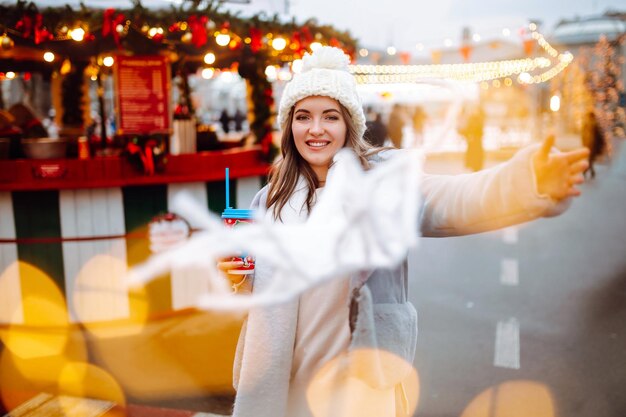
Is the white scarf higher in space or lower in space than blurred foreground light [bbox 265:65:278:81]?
lower

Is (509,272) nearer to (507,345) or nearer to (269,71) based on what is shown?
(507,345)

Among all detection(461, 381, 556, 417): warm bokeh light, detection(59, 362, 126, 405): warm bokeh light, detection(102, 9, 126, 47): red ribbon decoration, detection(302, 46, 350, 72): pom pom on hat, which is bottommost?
detection(461, 381, 556, 417): warm bokeh light

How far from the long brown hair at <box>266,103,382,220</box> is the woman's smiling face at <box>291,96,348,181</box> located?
0.03 metres

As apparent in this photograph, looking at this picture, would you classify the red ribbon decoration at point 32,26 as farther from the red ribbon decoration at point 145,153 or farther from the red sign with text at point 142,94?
the red ribbon decoration at point 145,153

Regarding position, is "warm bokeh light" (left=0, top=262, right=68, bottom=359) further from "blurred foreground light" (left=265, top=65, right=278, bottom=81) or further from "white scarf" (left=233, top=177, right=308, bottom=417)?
"white scarf" (left=233, top=177, right=308, bottom=417)

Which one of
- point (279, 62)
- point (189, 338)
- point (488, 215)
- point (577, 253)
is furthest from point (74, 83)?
point (488, 215)

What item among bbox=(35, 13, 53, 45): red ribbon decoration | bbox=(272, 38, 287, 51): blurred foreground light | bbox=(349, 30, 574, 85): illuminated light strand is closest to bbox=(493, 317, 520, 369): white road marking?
bbox=(272, 38, 287, 51): blurred foreground light

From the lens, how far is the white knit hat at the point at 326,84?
190 cm

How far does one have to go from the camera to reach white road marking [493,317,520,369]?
473 centimetres

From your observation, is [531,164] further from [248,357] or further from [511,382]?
[511,382]

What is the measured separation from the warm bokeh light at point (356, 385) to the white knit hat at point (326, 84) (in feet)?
2.58

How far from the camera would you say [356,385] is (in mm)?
1822

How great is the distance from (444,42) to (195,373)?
19790 millimetres

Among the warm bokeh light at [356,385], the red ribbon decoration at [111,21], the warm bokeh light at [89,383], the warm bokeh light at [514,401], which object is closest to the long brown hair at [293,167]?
the warm bokeh light at [356,385]
